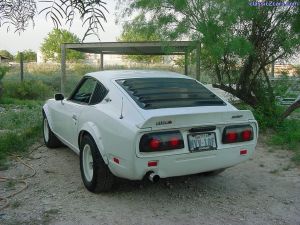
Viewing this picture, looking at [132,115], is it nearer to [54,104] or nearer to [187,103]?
[187,103]

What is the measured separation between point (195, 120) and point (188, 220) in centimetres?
104

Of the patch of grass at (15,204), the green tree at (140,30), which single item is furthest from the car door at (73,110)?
the green tree at (140,30)

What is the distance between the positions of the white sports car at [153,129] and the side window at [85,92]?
8cm

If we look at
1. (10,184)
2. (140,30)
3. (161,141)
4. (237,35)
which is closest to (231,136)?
(161,141)

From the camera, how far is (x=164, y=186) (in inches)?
199

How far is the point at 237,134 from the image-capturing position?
14.8 feet

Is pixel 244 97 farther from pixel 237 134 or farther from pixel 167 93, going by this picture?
pixel 237 134

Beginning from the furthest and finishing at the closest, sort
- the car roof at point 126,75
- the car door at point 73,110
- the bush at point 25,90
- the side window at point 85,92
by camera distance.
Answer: the bush at point 25,90
the side window at point 85,92
the car door at point 73,110
the car roof at point 126,75

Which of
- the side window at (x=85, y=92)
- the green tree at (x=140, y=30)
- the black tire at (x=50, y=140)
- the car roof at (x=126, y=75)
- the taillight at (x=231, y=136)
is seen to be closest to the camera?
the taillight at (x=231, y=136)

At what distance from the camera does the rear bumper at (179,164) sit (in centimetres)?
402

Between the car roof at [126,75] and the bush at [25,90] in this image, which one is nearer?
the car roof at [126,75]

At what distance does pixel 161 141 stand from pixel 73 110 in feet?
6.52

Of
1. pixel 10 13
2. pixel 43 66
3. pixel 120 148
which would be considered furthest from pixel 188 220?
pixel 43 66

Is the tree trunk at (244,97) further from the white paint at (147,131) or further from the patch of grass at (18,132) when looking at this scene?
the white paint at (147,131)
